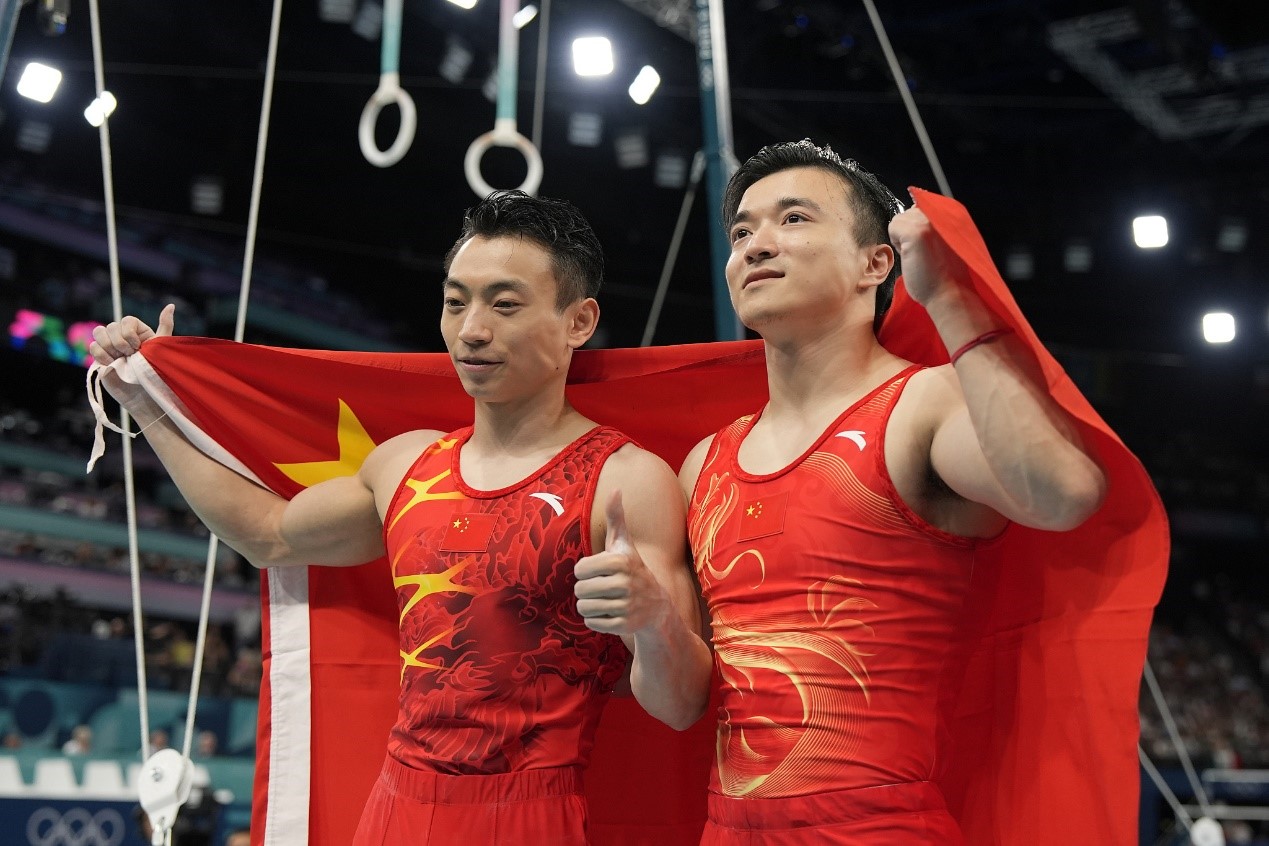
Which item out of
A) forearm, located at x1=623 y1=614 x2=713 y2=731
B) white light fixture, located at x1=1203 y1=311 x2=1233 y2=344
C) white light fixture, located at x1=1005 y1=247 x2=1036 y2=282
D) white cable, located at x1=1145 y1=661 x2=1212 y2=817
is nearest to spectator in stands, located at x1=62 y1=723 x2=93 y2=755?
white cable, located at x1=1145 y1=661 x2=1212 y2=817

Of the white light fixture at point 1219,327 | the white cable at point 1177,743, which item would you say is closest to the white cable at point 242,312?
the white cable at point 1177,743

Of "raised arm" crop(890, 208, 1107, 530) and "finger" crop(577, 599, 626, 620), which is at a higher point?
"raised arm" crop(890, 208, 1107, 530)

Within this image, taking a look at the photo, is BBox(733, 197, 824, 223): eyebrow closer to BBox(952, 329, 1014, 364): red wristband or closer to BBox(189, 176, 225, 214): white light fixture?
BBox(952, 329, 1014, 364): red wristband

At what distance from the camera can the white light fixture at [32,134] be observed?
837 cm

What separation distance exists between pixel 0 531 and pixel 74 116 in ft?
Answer: 9.91

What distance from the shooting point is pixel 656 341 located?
11539 mm

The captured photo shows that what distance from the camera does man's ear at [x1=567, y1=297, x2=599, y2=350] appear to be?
2.24m

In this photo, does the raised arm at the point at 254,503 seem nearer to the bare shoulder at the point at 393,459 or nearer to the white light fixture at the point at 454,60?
the bare shoulder at the point at 393,459

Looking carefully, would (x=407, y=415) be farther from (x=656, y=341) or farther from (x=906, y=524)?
(x=656, y=341)

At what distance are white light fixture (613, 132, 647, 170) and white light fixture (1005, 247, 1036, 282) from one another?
10.4 feet

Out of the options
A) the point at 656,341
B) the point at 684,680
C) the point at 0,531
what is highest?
the point at 656,341

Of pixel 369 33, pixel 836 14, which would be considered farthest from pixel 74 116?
pixel 836 14

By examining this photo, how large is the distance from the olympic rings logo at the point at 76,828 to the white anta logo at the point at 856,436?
18.4 feet

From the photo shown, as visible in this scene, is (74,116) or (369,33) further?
(74,116)
